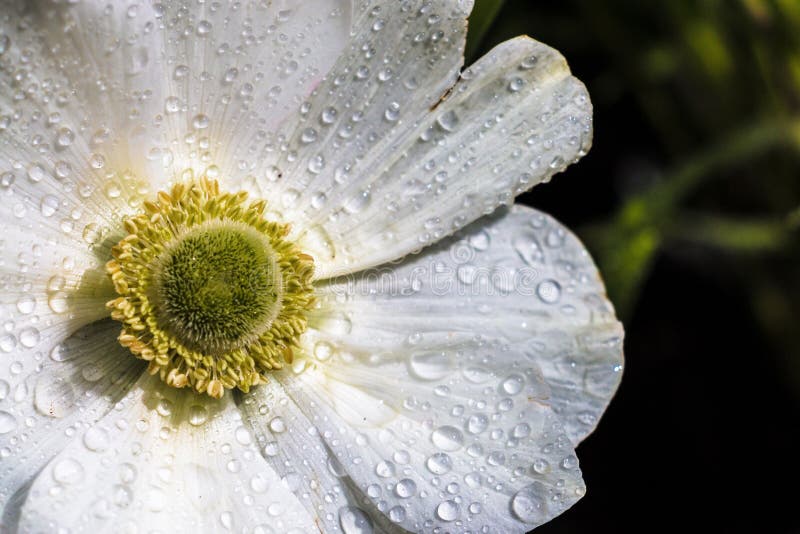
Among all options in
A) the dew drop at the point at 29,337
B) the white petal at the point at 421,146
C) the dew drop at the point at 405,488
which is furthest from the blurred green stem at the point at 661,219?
the dew drop at the point at 29,337

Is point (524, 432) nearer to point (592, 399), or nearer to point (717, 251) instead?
point (592, 399)

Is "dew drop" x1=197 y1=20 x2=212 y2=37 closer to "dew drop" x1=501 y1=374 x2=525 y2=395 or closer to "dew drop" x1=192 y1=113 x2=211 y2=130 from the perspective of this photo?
"dew drop" x1=192 y1=113 x2=211 y2=130

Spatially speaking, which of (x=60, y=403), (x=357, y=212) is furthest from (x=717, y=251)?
(x=60, y=403)

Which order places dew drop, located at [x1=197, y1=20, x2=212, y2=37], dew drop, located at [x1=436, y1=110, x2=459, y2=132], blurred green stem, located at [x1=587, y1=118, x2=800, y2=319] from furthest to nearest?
blurred green stem, located at [x1=587, y1=118, x2=800, y2=319]
dew drop, located at [x1=436, y1=110, x2=459, y2=132]
dew drop, located at [x1=197, y1=20, x2=212, y2=37]

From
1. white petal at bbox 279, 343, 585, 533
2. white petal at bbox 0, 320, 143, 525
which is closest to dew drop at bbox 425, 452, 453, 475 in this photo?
white petal at bbox 279, 343, 585, 533

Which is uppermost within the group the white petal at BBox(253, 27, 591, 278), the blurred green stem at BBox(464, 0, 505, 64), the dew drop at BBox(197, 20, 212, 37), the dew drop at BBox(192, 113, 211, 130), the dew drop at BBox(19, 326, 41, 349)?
the dew drop at BBox(197, 20, 212, 37)

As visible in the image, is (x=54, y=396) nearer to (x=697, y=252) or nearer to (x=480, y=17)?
(x=480, y=17)

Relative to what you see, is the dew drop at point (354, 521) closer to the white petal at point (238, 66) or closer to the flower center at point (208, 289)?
the flower center at point (208, 289)

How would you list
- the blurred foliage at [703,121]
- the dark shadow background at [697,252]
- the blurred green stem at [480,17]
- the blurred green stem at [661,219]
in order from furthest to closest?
the dark shadow background at [697,252] < the blurred foliage at [703,121] < the blurred green stem at [661,219] < the blurred green stem at [480,17]
